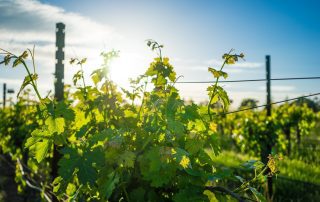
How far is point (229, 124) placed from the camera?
19.0 meters

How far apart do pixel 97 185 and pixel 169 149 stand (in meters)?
0.60

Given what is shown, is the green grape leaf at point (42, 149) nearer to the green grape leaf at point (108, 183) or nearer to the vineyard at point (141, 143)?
the vineyard at point (141, 143)

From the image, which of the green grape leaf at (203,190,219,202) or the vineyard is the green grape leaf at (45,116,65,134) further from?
the green grape leaf at (203,190,219,202)

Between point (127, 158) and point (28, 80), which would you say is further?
point (28, 80)

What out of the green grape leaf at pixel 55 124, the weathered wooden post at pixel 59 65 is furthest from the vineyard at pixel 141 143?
the weathered wooden post at pixel 59 65

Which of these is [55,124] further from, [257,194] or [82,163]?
[257,194]

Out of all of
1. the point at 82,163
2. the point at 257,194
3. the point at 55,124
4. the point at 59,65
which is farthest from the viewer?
the point at 59,65

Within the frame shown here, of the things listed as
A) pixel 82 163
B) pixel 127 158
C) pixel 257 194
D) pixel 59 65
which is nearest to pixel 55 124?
pixel 82 163

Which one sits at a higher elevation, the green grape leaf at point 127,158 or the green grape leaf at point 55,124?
the green grape leaf at point 55,124

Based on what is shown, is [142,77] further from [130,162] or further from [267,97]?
[267,97]

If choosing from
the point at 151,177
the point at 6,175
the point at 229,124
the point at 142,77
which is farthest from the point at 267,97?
the point at 229,124

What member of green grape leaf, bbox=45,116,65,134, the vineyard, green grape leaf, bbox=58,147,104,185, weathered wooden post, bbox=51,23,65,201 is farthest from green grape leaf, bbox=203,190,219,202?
weathered wooden post, bbox=51,23,65,201

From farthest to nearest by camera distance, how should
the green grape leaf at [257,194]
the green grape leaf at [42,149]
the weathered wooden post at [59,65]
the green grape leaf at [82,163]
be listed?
the weathered wooden post at [59,65] → the green grape leaf at [42,149] → the green grape leaf at [257,194] → the green grape leaf at [82,163]

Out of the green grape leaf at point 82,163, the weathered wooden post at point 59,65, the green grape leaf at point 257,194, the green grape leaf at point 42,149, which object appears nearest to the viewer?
the green grape leaf at point 82,163
